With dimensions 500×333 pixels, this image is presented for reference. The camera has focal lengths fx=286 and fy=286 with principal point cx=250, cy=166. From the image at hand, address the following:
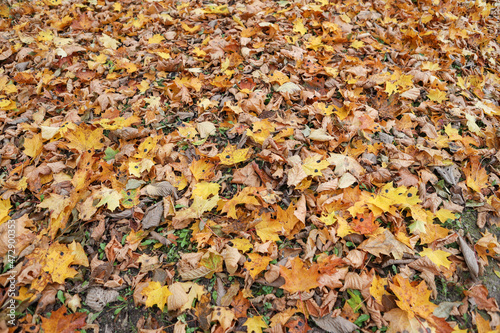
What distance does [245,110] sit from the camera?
2543mm

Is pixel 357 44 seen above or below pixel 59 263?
above

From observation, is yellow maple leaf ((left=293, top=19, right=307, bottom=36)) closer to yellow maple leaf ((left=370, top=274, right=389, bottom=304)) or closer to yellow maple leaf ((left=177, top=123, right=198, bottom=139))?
yellow maple leaf ((left=177, top=123, right=198, bottom=139))

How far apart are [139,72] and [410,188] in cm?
276

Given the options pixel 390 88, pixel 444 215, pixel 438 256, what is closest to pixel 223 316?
pixel 438 256

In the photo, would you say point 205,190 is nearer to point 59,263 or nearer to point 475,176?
point 59,263

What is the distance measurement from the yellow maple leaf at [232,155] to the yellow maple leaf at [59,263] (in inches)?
46.8

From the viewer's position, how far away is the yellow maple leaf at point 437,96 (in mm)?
2652

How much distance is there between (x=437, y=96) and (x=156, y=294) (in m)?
2.86

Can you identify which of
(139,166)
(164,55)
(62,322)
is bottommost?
(62,322)

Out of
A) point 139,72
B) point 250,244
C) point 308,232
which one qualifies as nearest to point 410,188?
point 308,232

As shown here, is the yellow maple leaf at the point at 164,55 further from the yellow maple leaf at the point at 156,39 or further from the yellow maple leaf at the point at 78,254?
the yellow maple leaf at the point at 78,254

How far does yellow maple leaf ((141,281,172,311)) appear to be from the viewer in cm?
165

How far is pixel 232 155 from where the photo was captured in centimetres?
225

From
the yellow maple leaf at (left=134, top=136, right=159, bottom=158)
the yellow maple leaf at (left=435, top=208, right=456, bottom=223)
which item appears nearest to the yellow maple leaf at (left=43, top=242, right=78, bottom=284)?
the yellow maple leaf at (left=134, top=136, right=159, bottom=158)
